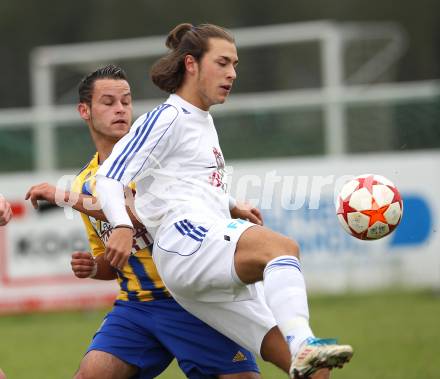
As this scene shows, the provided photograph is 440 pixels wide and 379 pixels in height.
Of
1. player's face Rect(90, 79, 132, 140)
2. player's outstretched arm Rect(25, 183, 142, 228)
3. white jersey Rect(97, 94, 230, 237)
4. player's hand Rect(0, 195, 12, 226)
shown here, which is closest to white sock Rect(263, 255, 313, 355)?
white jersey Rect(97, 94, 230, 237)

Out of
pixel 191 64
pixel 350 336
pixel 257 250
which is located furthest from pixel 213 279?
pixel 350 336

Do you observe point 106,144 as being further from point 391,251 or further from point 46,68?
point 46,68

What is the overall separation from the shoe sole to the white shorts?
67cm

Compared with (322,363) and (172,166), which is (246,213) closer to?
(172,166)

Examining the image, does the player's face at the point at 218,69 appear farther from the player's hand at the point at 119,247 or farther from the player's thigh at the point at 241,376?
the player's thigh at the point at 241,376

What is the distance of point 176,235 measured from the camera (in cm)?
550

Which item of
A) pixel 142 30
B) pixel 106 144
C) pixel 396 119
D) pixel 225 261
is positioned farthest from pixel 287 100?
pixel 142 30

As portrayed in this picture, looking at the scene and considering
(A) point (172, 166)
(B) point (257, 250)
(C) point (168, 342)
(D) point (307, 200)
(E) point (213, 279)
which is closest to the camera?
(B) point (257, 250)

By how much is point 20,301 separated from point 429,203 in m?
5.21

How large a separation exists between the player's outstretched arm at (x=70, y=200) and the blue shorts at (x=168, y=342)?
50 cm

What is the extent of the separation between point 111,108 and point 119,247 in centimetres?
125

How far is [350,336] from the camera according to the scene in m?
11.1

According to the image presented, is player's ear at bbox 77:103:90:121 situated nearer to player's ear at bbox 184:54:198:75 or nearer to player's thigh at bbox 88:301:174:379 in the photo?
player's ear at bbox 184:54:198:75

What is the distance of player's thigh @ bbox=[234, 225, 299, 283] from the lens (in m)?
5.18
